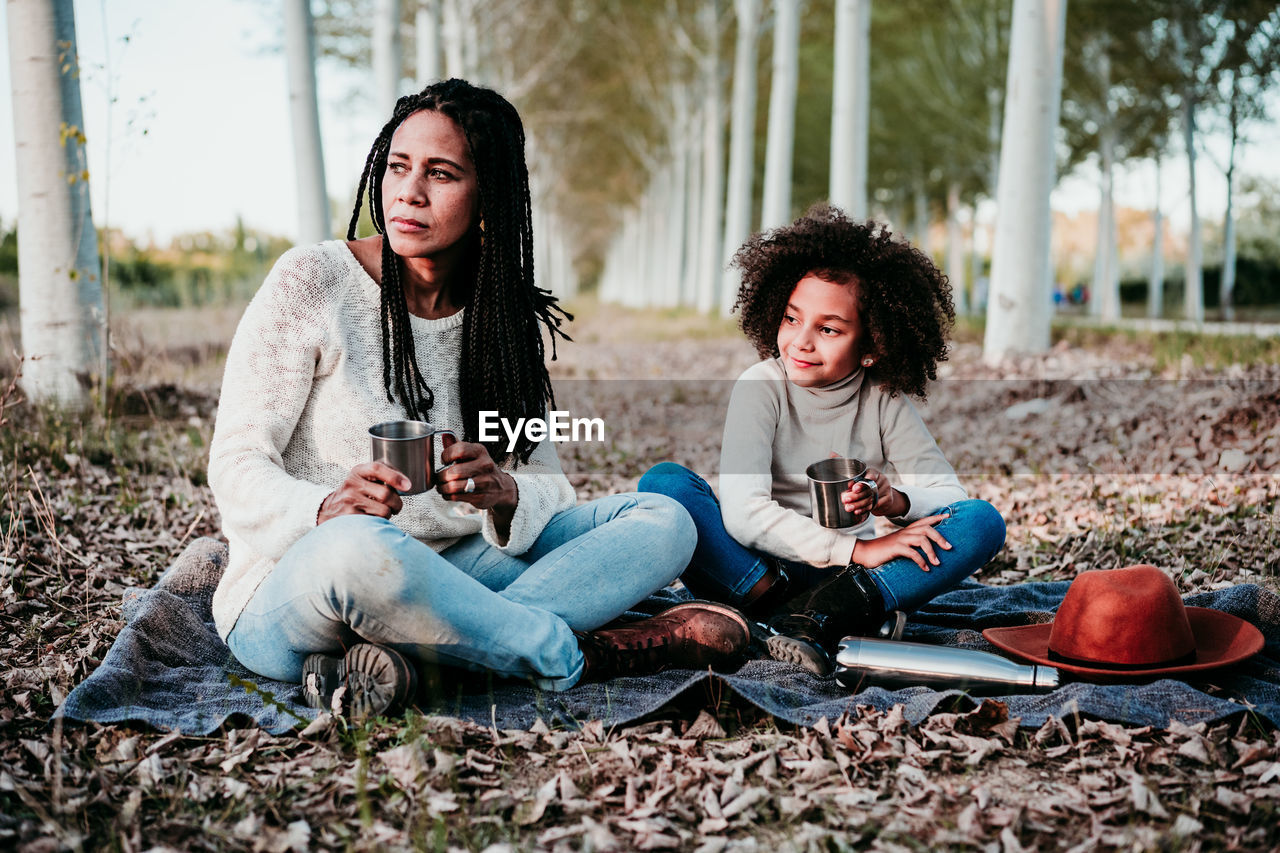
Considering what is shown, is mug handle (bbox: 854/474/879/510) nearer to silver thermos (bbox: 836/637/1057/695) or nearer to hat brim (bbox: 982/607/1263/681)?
silver thermos (bbox: 836/637/1057/695)

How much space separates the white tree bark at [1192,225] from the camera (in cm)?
1883

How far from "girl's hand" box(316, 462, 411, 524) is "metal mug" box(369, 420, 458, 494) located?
2 cm

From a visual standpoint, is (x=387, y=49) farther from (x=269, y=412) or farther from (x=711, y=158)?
(x=711, y=158)

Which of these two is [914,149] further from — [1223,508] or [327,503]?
[327,503]

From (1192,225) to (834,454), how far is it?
19276 mm

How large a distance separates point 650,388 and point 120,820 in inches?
331

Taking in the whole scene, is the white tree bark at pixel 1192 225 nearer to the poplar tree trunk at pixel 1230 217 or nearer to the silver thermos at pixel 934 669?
the poplar tree trunk at pixel 1230 217

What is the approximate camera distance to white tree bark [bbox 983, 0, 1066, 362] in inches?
326

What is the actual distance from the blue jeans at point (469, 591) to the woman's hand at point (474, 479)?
7.0 inches

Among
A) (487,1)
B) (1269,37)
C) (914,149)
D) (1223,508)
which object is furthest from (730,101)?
(1223,508)

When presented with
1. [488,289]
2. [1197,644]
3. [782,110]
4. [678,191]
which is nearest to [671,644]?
[488,289]

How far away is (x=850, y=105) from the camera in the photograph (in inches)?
461

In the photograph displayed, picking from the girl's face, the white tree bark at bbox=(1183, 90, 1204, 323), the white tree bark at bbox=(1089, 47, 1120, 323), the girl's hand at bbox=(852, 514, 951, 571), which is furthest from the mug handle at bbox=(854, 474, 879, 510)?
the white tree bark at bbox=(1089, 47, 1120, 323)

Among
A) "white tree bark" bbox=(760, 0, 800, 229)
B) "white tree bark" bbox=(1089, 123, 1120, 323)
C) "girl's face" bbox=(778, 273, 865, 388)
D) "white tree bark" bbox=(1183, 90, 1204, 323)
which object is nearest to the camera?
"girl's face" bbox=(778, 273, 865, 388)
